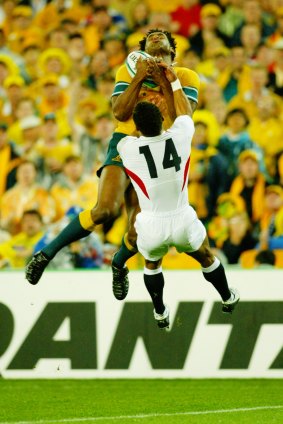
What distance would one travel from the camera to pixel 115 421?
10711 millimetres

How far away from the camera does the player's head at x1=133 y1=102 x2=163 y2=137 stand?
9.85 meters

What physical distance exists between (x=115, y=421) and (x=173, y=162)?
87.7 inches

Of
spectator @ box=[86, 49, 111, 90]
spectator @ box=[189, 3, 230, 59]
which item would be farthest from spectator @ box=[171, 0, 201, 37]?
spectator @ box=[86, 49, 111, 90]

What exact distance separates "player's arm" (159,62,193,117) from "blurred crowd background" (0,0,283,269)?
4113mm

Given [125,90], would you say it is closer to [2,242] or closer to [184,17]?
[2,242]

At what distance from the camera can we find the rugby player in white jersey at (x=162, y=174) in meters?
10.1

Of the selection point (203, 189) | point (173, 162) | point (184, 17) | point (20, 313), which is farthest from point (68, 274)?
point (184, 17)

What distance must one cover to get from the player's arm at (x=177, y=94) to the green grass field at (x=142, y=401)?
253 cm

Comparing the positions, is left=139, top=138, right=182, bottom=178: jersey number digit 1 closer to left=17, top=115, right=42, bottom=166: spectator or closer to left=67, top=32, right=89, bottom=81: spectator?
left=17, top=115, right=42, bottom=166: spectator

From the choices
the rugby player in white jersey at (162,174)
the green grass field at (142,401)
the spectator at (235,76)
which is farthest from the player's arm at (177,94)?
the spectator at (235,76)

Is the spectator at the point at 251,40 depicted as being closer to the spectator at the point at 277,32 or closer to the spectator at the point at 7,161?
the spectator at the point at 277,32

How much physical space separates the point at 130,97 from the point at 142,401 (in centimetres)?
309

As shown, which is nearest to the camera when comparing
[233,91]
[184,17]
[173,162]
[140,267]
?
Result: [173,162]

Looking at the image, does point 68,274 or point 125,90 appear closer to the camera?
point 125,90
